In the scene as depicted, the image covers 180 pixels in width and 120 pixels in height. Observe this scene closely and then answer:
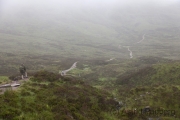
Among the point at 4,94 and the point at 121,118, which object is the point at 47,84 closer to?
the point at 4,94

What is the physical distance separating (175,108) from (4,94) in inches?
778

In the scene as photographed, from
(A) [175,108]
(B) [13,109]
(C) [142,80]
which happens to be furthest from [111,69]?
(B) [13,109]

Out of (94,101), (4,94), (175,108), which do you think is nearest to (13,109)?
(4,94)

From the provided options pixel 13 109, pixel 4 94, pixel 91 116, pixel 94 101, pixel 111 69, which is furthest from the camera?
pixel 111 69

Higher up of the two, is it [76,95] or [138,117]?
[76,95]

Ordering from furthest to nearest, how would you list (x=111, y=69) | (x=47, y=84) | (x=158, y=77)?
(x=111, y=69)
(x=158, y=77)
(x=47, y=84)

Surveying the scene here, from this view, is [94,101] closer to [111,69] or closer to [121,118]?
[121,118]

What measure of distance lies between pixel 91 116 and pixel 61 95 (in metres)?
4.27

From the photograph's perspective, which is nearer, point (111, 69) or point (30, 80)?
point (30, 80)

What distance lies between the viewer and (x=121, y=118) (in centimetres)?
2448

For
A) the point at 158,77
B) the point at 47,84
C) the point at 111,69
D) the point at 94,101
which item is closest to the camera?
the point at 94,101

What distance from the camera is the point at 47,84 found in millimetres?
27781

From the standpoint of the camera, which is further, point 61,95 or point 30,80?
point 30,80

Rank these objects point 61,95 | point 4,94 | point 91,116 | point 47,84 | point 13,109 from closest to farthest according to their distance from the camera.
Result: point 13,109
point 4,94
point 91,116
point 61,95
point 47,84
